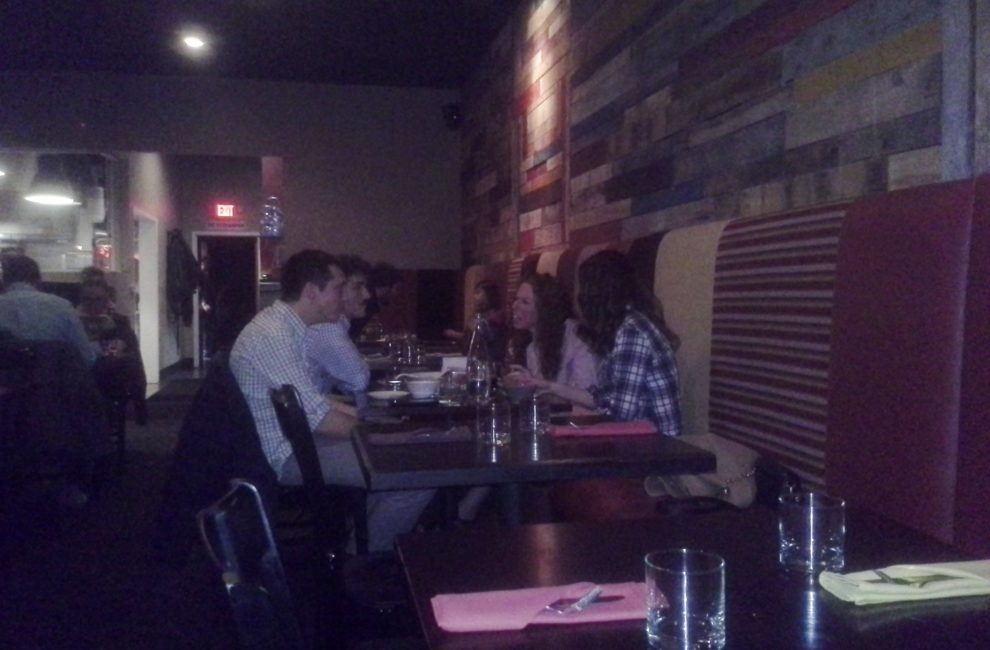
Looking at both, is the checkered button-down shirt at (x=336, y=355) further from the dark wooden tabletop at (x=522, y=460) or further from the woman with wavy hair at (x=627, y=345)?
the dark wooden tabletop at (x=522, y=460)

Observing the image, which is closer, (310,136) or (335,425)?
(335,425)

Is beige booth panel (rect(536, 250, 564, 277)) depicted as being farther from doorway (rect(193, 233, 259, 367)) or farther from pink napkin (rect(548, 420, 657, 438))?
doorway (rect(193, 233, 259, 367))

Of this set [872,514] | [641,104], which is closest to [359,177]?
[641,104]

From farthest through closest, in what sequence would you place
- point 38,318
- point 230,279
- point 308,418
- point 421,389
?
point 230,279
point 38,318
point 421,389
point 308,418

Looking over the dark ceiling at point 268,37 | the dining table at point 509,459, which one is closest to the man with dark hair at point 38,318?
the dark ceiling at point 268,37

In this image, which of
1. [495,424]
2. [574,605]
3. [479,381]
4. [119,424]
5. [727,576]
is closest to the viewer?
[574,605]

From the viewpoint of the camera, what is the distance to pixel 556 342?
4.21m

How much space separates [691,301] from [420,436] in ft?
4.44

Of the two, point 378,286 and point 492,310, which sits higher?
point 378,286

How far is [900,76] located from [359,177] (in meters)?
7.11

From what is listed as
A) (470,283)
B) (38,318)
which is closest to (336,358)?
(38,318)

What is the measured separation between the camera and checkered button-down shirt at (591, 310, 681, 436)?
3.03 meters

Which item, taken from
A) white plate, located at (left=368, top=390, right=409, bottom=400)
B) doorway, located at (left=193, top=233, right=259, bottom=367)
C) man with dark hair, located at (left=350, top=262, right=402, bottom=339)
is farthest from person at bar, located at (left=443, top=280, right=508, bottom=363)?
doorway, located at (left=193, top=233, right=259, bottom=367)

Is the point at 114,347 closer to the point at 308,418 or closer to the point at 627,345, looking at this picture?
the point at 308,418
